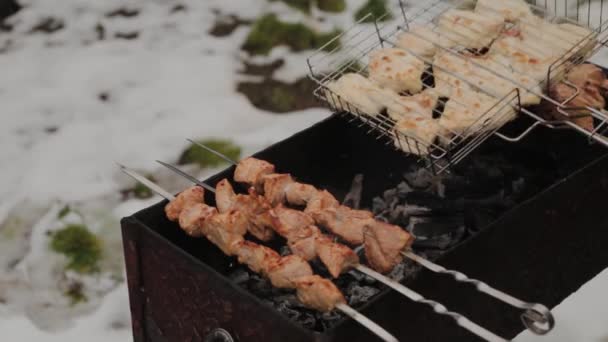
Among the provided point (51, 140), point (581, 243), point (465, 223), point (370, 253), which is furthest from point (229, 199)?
point (51, 140)

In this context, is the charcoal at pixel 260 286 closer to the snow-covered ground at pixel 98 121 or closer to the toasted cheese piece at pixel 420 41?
the snow-covered ground at pixel 98 121

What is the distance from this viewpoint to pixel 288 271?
3051 millimetres

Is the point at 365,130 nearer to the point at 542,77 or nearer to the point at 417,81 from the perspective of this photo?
the point at 417,81

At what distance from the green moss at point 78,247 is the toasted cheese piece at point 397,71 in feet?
5.89

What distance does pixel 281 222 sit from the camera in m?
3.26

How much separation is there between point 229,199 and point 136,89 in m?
2.88

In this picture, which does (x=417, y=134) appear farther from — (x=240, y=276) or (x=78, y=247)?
(x=78, y=247)

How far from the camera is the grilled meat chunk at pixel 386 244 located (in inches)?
120

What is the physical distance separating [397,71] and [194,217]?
1.04 m

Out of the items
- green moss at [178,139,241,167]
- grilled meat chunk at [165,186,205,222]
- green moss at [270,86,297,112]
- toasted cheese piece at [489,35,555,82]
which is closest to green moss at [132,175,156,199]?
green moss at [178,139,241,167]

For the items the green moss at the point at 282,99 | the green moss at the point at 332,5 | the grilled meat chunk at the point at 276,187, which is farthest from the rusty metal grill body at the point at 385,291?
the green moss at the point at 332,5

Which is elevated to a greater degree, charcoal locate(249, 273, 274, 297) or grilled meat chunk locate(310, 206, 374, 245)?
grilled meat chunk locate(310, 206, 374, 245)

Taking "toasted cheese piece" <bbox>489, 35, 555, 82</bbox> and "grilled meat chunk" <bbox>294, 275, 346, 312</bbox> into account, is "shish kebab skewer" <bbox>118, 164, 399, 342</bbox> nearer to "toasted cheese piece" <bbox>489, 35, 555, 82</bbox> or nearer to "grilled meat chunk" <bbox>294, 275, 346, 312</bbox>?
"grilled meat chunk" <bbox>294, 275, 346, 312</bbox>

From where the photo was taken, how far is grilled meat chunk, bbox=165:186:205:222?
10.9ft
